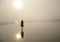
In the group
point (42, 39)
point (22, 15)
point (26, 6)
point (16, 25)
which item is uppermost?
point (26, 6)

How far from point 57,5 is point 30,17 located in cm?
35

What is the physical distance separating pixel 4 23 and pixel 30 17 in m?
0.31

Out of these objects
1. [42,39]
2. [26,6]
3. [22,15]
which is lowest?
[42,39]

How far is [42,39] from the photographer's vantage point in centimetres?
110

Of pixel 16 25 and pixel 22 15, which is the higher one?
pixel 22 15

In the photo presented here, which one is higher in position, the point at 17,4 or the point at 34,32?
the point at 17,4

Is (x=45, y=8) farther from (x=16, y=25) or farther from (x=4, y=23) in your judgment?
(x=4, y=23)

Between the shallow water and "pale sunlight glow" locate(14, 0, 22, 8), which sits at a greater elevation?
"pale sunlight glow" locate(14, 0, 22, 8)

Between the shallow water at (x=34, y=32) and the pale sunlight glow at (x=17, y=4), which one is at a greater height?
the pale sunlight glow at (x=17, y=4)

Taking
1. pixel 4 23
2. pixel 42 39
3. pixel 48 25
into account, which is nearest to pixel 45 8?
pixel 48 25

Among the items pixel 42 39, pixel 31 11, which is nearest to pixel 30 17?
pixel 31 11

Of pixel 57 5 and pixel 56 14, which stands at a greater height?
pixel 57 5

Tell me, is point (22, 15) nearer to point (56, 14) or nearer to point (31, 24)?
point (31, 24)

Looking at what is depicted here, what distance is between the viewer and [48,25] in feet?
3.64
